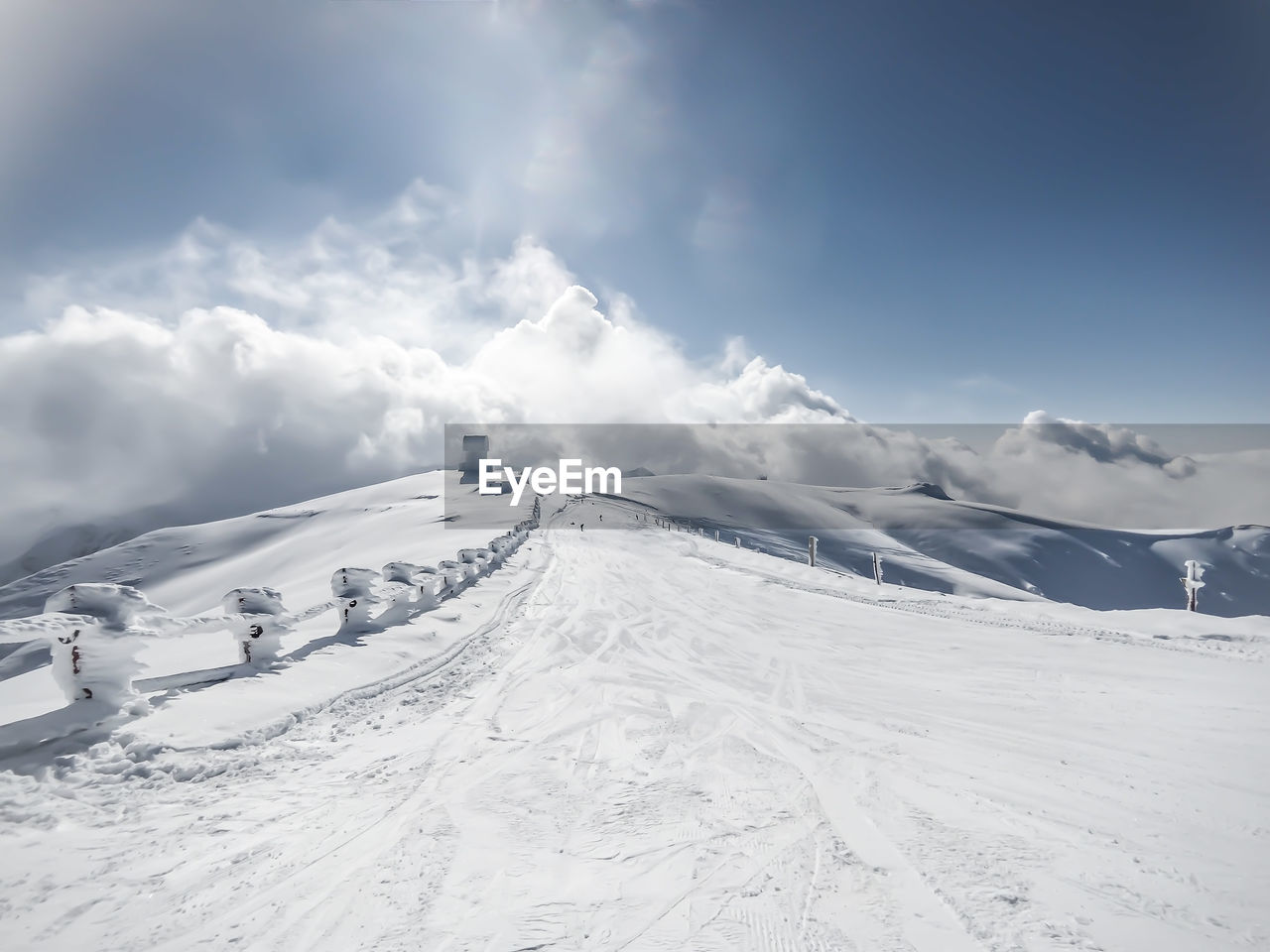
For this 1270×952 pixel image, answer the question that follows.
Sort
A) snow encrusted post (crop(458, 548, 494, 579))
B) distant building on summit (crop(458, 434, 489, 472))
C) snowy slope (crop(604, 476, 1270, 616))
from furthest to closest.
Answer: distant building on summit (crop(458, 434, 489, 472)) → snowy slope (crop(604, 476, 1270, 616)) → snow encrusted post (crop(458, 548, 494, 579))

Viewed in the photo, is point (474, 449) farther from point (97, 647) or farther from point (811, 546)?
point (97, 647)

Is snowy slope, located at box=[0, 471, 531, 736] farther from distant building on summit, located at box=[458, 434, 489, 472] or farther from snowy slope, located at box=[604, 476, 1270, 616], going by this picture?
snowy slope, located at box=[604, 476, 1270, 616]

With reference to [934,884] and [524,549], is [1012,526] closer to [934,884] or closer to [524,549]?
Answer: [524,549]

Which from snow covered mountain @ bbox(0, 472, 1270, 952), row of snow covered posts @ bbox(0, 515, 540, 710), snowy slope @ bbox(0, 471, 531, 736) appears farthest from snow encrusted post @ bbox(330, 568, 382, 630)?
snow covered mountain @ bbox(0, 472, 1270, 952)

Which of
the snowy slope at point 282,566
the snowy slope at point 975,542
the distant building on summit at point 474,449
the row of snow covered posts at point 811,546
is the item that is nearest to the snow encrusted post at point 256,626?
the snowy slope at point 282,566

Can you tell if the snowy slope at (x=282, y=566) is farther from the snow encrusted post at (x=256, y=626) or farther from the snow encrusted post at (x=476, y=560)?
the snow encrusted post at (x=476, y=560)

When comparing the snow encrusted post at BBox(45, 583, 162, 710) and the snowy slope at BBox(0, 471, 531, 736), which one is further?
the snowy slope at BBox(0, 471, 531, 736)
